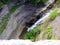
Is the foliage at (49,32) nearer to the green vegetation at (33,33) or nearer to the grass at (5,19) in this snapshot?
the green vegetation at (33,33)

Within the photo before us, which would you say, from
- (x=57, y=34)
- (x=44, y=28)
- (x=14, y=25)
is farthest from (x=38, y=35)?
(x=14, y=25)

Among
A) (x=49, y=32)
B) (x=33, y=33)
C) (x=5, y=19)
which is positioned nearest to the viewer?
(x=49, y=32)

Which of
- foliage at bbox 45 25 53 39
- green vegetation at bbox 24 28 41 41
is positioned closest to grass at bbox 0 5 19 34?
green vegetation at bbox 24 28 41 41

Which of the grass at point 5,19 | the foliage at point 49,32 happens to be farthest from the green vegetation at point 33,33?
the grass at point 5,19

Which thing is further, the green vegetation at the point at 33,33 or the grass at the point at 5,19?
the grass at the point at 5,19

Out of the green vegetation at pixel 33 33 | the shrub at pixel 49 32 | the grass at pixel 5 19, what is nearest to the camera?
the shrub at pixel 49 32

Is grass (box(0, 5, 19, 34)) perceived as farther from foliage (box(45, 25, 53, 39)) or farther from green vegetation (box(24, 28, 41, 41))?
foliage (box(45, 25, 53, 39))

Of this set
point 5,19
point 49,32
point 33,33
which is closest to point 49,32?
point 49,32

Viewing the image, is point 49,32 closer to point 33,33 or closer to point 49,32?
point 49,32

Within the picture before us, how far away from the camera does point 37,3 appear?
929 cm

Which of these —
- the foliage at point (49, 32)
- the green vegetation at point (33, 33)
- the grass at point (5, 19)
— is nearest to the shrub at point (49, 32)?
the foliage at point (49, 32)

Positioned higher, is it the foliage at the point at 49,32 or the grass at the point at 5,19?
the grass at the point at 5,19

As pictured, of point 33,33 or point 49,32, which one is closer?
point 49,32

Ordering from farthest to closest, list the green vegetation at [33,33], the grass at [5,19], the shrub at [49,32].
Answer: the grass at [5,19] < the green vegetation at [33,33] < the shrub at [49,32]
